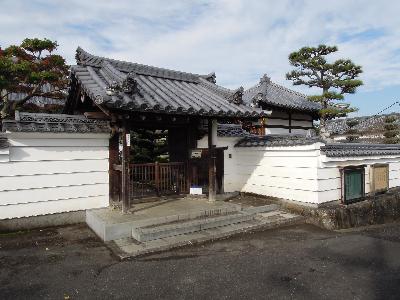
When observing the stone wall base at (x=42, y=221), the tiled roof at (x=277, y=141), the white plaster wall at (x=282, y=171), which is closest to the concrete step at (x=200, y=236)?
the white plaster wall at (x=282, y=171)

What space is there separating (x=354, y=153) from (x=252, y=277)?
7192 mm

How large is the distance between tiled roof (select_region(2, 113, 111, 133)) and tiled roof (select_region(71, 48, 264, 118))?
1.12m

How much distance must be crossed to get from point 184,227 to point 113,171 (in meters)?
3.13

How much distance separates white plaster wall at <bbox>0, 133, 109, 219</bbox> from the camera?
26.8ft

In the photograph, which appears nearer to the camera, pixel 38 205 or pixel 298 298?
pixel 298 298

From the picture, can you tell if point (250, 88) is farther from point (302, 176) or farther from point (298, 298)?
point (298, 298)

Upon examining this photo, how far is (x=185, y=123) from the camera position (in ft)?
36.7

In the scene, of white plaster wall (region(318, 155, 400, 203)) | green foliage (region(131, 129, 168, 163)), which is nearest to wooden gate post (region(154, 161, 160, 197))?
white plaster wall (region(318, 155, 400, 203))

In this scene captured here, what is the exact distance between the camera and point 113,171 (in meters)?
9.64

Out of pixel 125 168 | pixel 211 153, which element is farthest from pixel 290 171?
pixel 125 168

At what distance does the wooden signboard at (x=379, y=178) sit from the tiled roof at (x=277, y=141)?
3.32 meters

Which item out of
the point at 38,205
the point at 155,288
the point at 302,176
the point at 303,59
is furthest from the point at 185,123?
the point at 303,59

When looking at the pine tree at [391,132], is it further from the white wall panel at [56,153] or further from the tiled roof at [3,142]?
the tiled roof at [3,142]

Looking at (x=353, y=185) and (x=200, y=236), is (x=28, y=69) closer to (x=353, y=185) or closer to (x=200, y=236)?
(x=200, y=236)
